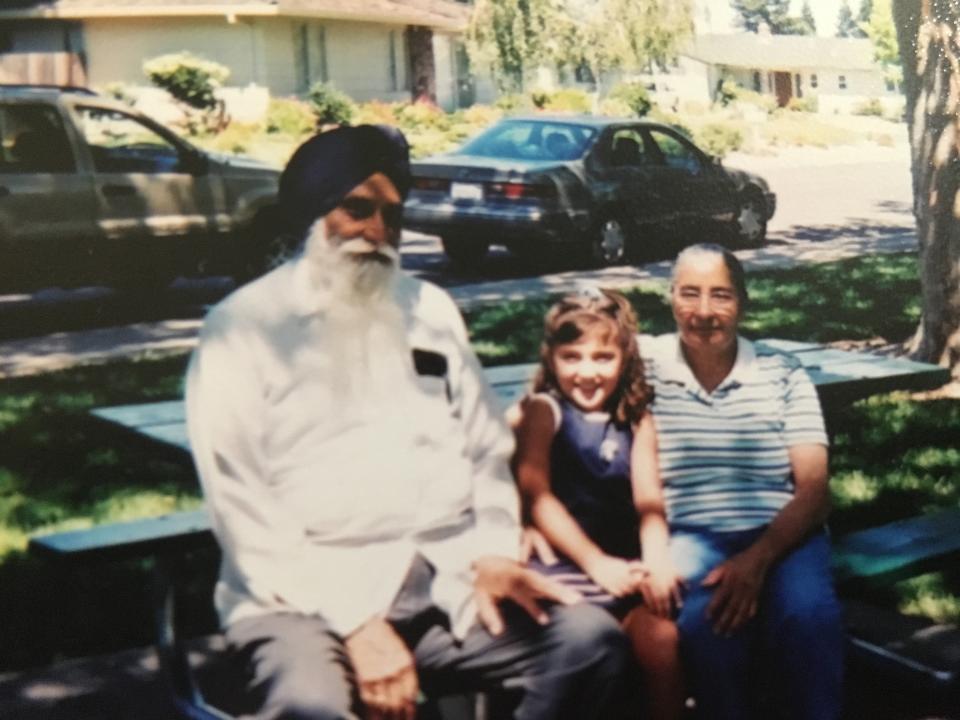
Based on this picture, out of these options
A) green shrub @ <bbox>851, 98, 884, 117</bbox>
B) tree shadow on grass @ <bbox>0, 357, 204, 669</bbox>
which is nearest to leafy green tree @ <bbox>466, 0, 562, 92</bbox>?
tree shadow on grass @ <bbox>0, 357, 204, 669</bbox>

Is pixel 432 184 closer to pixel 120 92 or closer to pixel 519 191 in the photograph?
pixel 519 191

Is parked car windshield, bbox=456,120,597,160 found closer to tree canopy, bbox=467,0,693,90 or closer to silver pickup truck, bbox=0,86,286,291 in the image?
tree canopy, bbox=467,0,693,90

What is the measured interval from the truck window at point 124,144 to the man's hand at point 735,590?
1519mm

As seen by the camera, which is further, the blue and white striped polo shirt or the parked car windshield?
the parked car windshield

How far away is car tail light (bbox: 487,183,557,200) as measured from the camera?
148 inches

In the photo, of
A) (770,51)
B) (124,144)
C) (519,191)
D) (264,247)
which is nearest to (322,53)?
(124,144)

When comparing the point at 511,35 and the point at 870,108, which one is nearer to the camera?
the point at 511,35

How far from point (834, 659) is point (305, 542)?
1001 millimetres

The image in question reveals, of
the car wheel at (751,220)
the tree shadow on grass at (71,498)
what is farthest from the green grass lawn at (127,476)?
the car wheel at (751,220)

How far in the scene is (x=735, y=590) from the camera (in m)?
2.49

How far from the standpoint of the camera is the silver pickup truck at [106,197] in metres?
2.99

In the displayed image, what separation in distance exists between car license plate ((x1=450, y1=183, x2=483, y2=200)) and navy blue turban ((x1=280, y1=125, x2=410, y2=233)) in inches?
47.3

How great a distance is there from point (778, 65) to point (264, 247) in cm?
164

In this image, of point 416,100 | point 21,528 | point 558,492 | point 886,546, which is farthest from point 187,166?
point 886,546
